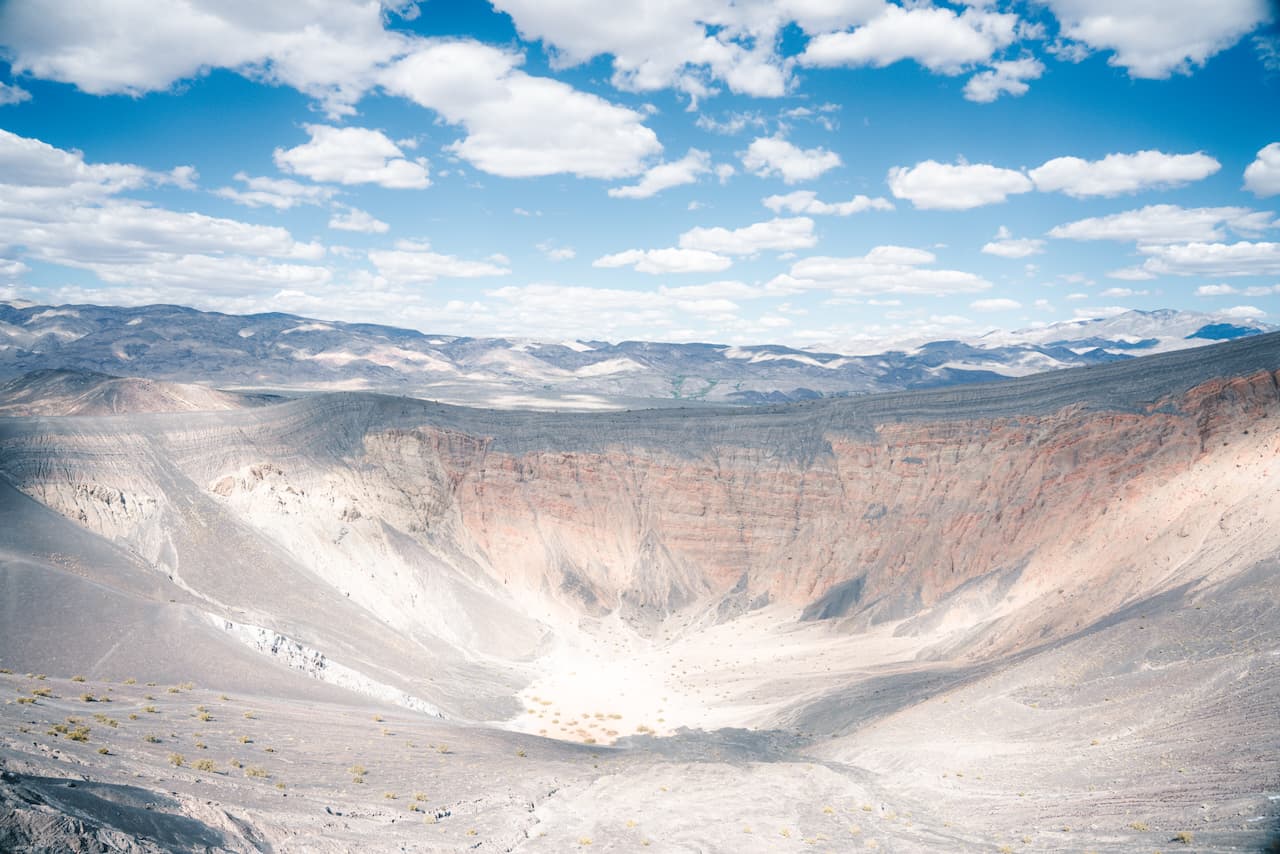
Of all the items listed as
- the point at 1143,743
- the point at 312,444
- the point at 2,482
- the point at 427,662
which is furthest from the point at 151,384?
the point at 1143,743

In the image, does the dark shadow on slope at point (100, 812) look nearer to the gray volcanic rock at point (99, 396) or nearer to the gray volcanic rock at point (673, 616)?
the gray volcanic rock at point (673, 616)

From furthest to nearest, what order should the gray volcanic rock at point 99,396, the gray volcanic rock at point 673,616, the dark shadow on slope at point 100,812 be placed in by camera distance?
the gray volcanic rock at point 99,396 → the gray volcanic rock at point 673,616 → the dark shadow on slope at point 100,812

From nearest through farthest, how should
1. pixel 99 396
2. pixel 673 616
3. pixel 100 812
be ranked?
1. pixel 100 812
2. pixel 673 616
3. pixel 99 396

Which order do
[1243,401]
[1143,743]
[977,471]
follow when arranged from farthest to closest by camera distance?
1. [977,471]
2. [1243,401]
3. [1143,743]

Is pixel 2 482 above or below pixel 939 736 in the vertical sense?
above

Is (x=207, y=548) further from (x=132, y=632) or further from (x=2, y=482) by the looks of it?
(x=132, y=632)

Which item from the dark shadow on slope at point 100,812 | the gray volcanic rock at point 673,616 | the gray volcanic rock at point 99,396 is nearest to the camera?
the dark shadow on slope at point 100,812

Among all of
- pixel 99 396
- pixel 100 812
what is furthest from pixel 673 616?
pixel 99 396

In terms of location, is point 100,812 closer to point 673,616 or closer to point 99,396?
point 673,616

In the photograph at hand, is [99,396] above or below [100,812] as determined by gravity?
above

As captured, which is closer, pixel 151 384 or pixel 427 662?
pixel 427 662

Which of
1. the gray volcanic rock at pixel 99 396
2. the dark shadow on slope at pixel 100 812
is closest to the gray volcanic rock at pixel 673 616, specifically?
the dark shadow on slope at pixel 100 812
